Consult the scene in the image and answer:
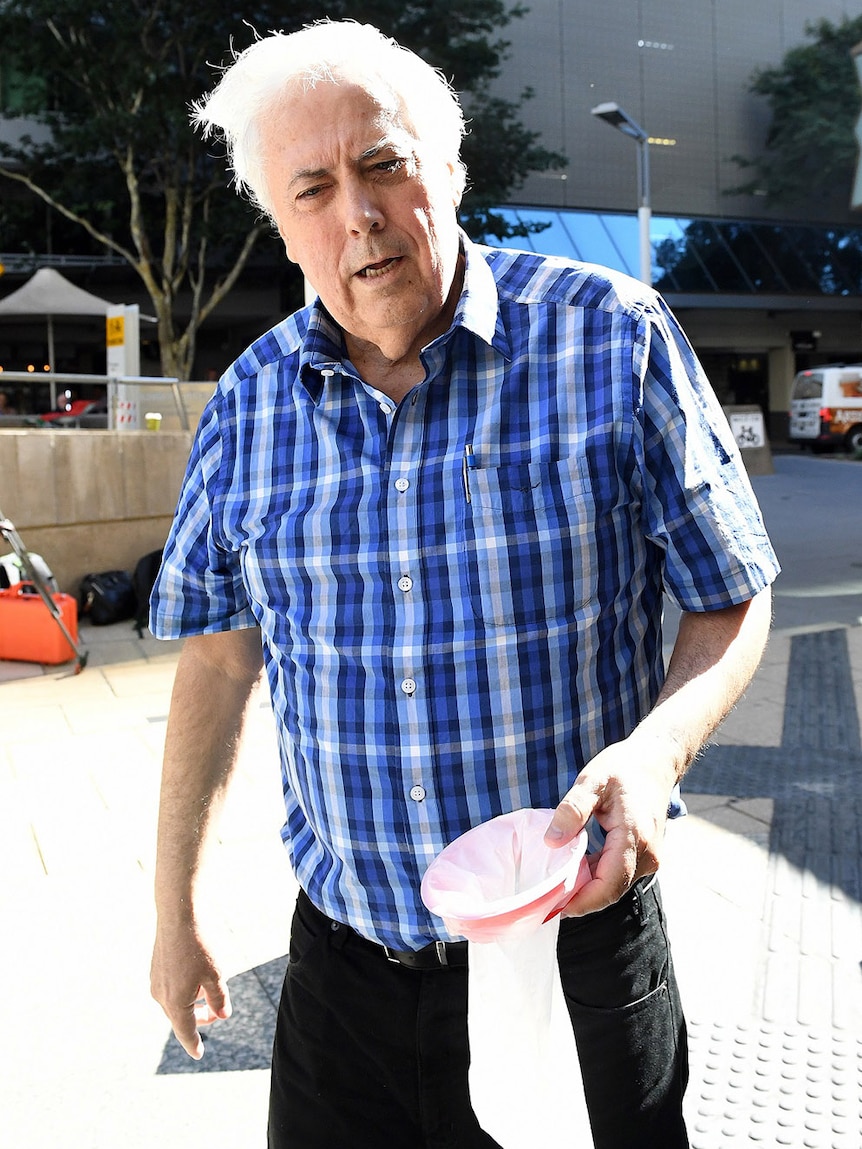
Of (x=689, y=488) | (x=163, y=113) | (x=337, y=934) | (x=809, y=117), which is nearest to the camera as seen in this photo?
(x=689, y=488)

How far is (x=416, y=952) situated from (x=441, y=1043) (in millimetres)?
134

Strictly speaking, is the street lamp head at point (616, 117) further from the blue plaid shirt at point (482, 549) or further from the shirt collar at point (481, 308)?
the blue plaid shirt at point (482, 549)

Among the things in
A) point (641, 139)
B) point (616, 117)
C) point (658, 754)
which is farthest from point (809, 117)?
point (658, 754)

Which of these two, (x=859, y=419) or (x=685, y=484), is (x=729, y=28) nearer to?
(x=859, y=419)

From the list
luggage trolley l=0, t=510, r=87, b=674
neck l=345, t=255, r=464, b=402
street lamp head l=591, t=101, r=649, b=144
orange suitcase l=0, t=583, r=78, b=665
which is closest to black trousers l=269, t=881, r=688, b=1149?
neck l=345, t=255, r=464, b=402

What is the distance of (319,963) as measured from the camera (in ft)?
5.60

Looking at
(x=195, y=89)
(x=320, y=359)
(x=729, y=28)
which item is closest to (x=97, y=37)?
(x=195, y=89)

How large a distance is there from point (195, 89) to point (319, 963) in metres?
21.5

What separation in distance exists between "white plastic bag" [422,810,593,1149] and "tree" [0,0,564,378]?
67.1ft

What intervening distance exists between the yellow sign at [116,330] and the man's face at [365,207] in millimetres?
12147

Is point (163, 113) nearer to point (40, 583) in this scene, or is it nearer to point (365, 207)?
point (40, 583)

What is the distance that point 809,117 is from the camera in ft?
98.2

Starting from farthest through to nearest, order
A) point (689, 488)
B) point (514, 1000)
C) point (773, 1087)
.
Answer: point (773, 1087), point (689, 488), point (514, 1000)

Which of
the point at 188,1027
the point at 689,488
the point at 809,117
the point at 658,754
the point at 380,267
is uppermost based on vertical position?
the point at 809,117
